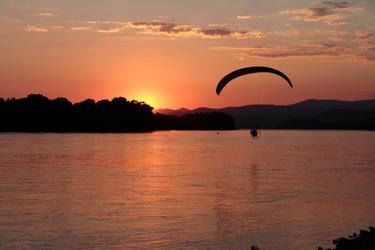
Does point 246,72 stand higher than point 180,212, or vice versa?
point 246,72

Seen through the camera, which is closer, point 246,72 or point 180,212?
point 180,212

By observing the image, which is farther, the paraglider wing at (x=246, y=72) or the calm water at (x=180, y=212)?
the paraglider wing at (x=246, y=72)

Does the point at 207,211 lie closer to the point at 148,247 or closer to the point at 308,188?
the point at 148,247

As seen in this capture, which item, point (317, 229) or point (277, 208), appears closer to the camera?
point (317, 229)

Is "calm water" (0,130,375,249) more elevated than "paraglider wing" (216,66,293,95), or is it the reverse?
"paraglider wing" (216,66,293,95)

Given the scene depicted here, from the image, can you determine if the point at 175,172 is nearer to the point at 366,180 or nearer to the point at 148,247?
the point at 366,180

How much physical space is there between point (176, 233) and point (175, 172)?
73.0 ft

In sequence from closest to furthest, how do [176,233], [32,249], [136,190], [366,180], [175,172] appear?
[32,249] → [176,233] → [136,190] → [366,180] → [175,172]

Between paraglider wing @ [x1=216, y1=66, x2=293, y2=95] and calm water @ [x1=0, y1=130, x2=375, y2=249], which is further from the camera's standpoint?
paraglider wing @ [x1=216, y1=66, x2=293, y2=95]

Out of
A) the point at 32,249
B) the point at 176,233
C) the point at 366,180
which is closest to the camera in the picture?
the point at 32,249

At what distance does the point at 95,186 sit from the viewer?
90.0 feet

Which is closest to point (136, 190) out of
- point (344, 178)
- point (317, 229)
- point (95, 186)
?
point (95, 186)

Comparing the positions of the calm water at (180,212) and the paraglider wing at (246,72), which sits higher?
the paraglider wing at (246,72)

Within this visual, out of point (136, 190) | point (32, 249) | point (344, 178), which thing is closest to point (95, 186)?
point (136, 190)
